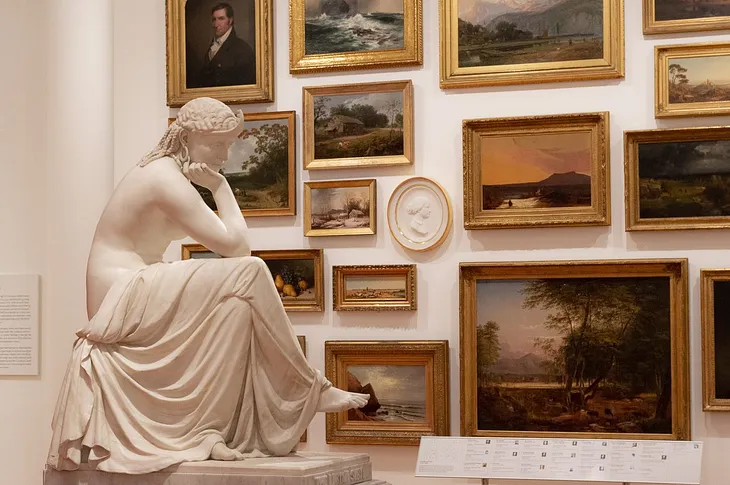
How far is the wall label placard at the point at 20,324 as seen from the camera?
10938mm

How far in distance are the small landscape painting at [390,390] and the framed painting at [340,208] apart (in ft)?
4.08

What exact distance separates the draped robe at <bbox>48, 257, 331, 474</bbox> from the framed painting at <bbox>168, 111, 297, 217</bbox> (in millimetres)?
3102

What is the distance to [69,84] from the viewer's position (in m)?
10.3

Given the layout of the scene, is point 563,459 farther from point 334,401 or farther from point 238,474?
point 238,474

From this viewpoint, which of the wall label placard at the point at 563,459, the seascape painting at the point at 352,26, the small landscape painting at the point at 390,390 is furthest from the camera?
the seascape painting at the point at 352,26

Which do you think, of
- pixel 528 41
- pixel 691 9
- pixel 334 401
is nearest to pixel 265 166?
pixel 528 41

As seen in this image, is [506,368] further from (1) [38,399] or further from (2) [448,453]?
(1) [38,399]

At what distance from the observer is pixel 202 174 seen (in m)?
7.82

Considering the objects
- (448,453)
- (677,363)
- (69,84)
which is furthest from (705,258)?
(69,84)

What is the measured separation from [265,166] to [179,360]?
11.9 feet

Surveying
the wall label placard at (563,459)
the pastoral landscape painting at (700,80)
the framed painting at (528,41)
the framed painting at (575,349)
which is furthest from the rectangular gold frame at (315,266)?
the pastoral landscape painting at (700,80)

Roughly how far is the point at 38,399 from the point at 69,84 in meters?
3.01

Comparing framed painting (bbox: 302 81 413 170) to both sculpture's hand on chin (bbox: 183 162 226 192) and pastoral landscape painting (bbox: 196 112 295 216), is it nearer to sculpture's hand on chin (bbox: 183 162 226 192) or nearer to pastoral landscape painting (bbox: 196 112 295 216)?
pastoral landscape painting (bbox: 196 112 295 216)

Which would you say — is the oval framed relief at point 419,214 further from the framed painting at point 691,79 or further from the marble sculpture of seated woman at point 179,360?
the marble sculpture of seated woman at point 179,360
